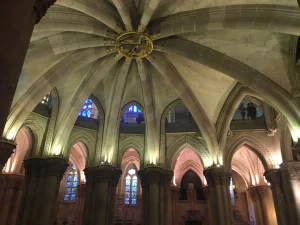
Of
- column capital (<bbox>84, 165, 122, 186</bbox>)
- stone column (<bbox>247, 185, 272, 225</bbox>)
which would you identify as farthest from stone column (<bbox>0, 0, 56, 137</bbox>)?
stone column (<bbox>247, 185, 272, 225</bbox>)

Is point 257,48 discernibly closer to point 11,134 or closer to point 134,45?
point 134,45

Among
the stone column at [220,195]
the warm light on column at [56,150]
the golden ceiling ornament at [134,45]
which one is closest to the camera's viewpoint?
the golden ceiling ornament at [134,45]

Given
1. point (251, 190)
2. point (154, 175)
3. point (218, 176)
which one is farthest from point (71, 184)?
point (251, 190)

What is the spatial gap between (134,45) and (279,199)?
8920mm

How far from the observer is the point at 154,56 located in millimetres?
13750

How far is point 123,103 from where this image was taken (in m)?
16.9

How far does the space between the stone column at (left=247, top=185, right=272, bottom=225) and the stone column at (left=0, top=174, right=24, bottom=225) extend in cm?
1264

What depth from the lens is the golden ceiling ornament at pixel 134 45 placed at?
12.1 m

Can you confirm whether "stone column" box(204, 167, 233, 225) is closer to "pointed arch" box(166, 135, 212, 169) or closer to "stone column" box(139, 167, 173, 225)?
"pointed arch" box(166, 135, 212, 169)

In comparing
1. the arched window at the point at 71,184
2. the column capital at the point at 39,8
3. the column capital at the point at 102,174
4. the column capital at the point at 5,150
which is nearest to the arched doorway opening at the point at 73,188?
the arched window at the point at 71,184

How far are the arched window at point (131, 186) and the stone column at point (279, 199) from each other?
848 cm

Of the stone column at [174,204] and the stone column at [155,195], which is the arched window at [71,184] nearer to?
the stone column at [174,204]

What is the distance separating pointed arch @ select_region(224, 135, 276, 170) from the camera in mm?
15383

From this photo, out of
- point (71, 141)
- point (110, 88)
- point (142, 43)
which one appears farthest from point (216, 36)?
point (71, 141)
